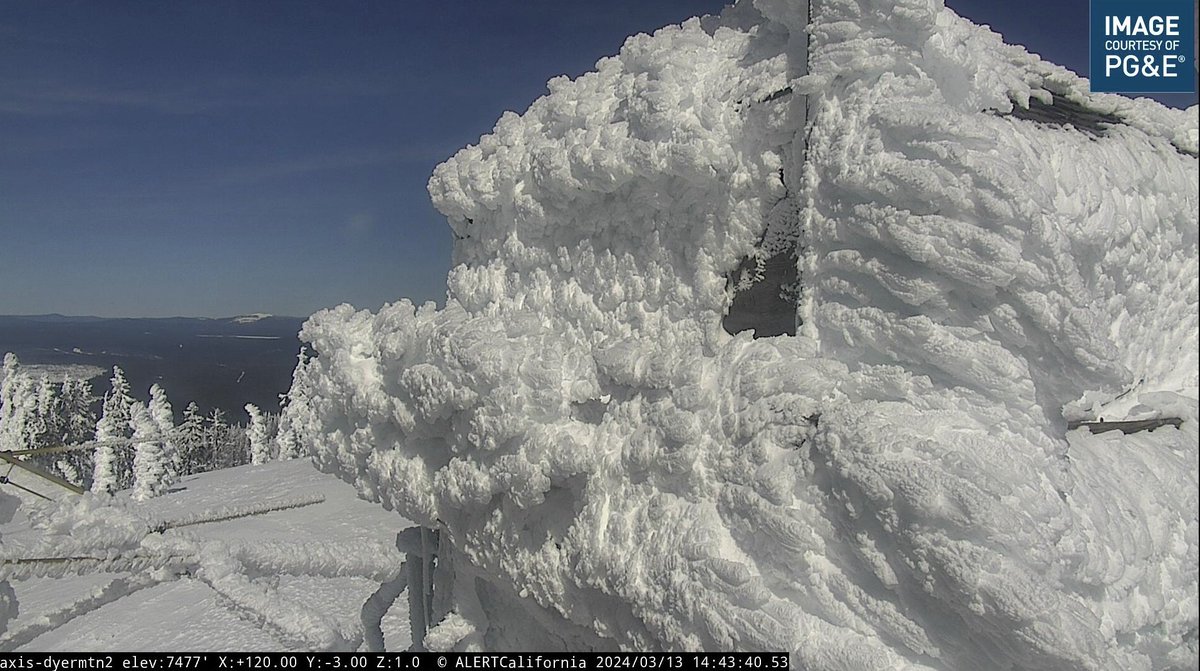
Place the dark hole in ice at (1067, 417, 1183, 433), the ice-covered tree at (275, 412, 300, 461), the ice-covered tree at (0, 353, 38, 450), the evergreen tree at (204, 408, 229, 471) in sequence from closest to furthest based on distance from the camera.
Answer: the dark hole in ice at (1067, 417, 1183, 433) → the ice-covered tree at (0, 353, 38, 450) → the ice-covered tree at (275, 412, 300, 461) → the evergreen tree at (204, 408, 229, 471)

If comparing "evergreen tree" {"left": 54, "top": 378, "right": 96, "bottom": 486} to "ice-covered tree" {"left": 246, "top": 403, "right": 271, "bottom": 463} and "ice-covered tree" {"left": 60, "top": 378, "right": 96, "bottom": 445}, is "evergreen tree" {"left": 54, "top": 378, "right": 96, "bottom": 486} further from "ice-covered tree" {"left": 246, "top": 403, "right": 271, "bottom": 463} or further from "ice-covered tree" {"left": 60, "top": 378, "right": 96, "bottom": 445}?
"ice-covered tree" {"left": 246, "top": 403, "right": 271, "bottom": 463}

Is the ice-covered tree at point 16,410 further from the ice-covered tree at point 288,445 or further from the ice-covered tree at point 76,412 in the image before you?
the ice-covered tree at point 288,445

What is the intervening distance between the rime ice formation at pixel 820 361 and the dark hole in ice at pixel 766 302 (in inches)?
1.6

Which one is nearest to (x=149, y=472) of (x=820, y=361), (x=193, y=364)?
(x=820, y=361)

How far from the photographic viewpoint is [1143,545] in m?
2.96

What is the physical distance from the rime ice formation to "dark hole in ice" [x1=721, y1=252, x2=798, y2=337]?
1.6 inches

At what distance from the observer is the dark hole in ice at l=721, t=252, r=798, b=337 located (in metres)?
3.30

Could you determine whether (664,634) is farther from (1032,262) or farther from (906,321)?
(1032,262)

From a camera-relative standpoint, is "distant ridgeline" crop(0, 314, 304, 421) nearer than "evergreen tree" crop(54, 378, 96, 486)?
No

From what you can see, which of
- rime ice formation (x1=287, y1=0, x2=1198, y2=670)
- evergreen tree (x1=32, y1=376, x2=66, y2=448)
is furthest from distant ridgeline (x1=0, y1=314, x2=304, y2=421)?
rime ice formation (x1=287, y1=0, x2=1198, y2=670)

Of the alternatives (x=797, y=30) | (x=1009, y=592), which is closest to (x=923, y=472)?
(x=1009, y=592)

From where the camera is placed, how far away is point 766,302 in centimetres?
337

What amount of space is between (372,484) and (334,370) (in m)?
0.71

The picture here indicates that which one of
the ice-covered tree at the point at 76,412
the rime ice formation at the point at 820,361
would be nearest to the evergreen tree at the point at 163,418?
the ice-covered tree at the point at 76,412
